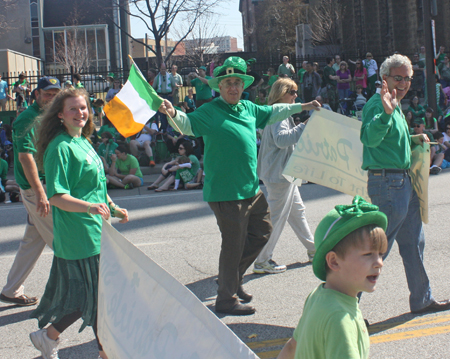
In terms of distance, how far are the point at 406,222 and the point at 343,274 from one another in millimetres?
2471

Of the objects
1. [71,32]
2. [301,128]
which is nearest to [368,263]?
[301,128]

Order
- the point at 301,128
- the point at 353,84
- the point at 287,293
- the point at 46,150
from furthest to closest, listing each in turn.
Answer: the point at 353,84, the point at 301,128, the point at 287,293, the point at 46,150

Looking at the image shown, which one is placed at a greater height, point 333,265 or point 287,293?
point 333,265

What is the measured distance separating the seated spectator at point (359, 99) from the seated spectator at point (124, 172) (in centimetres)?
791

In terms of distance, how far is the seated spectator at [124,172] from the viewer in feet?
41.0

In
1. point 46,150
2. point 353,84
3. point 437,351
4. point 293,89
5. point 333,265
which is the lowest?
point 437,351

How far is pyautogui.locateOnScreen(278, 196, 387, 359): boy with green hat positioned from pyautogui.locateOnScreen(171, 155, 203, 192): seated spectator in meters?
9.91

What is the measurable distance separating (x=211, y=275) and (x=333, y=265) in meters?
3.82

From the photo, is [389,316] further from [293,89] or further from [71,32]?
[71,32]

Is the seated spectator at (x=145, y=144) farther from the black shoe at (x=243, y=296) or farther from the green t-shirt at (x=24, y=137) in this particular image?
the black shoe at (x=243, y=296)

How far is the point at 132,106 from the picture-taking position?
13.6ft

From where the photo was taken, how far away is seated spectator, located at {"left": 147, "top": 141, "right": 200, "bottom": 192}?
12.1 metres

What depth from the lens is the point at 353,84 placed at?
19.7m

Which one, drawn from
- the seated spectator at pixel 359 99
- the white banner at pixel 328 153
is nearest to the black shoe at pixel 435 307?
the white banner at pixel 328 153
